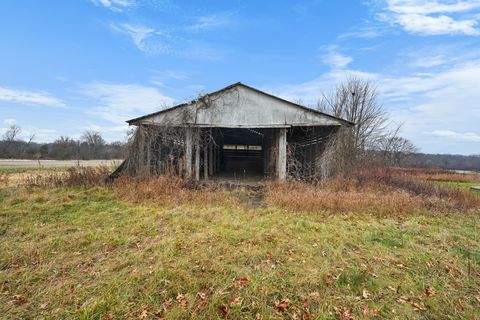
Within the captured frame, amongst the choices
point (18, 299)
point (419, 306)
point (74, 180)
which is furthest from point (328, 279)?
point (74, 180)

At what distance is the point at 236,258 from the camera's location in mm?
4289

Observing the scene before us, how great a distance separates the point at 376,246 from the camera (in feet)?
16.3

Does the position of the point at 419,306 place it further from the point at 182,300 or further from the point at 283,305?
the point at 182,300

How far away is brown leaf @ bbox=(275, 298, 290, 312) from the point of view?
3064 mm

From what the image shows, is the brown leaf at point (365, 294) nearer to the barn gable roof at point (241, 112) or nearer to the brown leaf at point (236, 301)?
the brown leaf at point (236, 301)

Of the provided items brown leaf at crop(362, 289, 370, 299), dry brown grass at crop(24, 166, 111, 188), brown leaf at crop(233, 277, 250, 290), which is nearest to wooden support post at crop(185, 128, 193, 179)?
dry brown grass at crop(24, 166, 111, 188)

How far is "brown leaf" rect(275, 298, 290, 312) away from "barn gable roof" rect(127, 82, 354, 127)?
8.65 meters

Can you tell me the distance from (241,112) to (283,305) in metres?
9.03

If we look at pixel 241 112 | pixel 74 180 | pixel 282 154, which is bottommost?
pixel 74 180

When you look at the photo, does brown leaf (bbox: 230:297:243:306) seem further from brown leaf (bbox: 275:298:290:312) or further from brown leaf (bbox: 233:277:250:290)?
brown leaf (bbox: 275:298:290:312)

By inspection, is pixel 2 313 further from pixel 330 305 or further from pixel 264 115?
pixel 264 115

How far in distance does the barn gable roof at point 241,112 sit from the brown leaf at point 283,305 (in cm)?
865

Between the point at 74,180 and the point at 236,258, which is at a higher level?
the point at 74,180

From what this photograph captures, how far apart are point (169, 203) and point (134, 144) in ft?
15.6
